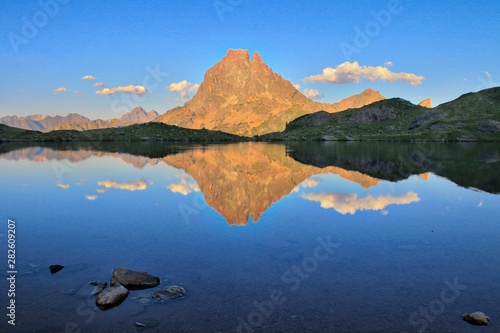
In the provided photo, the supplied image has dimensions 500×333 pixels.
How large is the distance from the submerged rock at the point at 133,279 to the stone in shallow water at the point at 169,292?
1.25m

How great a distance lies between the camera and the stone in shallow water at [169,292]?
1920 centimetres

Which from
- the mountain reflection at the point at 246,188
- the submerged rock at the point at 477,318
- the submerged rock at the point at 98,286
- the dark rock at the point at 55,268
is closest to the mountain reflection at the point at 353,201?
the mountain reflection at the point at 246,188

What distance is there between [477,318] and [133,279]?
17.7 meters

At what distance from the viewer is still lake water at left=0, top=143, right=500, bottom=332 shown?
17.3m

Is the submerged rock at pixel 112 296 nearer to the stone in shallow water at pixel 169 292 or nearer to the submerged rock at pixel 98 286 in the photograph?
the submerged rock at pixel 98 286

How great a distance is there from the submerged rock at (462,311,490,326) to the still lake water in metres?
0.33

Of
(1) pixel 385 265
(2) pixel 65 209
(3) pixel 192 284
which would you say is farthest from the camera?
(2) pixel 65 209

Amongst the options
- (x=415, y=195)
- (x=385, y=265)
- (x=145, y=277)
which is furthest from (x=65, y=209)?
(x=415, y=195)

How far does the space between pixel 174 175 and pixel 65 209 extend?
32.0 m

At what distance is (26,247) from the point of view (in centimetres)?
2753

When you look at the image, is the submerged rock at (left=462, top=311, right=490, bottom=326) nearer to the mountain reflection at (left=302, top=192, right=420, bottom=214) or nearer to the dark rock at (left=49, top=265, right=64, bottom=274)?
the mountain reflection at (left=302, top=192, right=420, bottom=214)

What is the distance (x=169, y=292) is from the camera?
19.5m

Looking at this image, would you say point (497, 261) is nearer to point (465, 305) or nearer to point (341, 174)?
point (465, 305)

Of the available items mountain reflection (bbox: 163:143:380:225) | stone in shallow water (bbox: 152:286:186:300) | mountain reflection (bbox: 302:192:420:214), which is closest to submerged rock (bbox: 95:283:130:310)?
stone in shallow water (bbox: 152:286:186:300)
